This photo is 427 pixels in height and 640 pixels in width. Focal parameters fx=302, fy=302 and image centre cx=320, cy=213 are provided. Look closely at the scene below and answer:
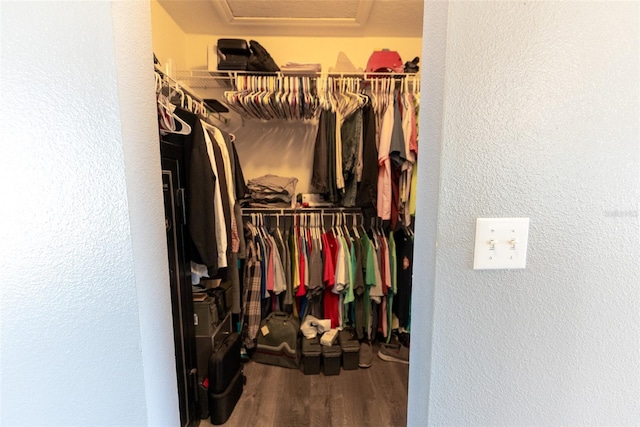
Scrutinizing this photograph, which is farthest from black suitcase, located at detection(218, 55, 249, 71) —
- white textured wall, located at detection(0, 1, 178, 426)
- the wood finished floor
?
the wood finished floor

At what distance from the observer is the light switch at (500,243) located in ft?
1.96

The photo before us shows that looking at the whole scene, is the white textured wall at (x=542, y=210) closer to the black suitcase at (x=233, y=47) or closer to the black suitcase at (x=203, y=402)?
the black suitcase at (x=203, y=402)

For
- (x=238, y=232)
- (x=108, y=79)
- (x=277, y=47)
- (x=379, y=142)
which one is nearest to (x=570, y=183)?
(x=108, y=79)

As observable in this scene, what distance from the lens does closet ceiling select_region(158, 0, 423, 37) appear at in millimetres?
2047

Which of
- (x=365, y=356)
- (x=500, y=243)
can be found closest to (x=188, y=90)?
(x=500, y=243)

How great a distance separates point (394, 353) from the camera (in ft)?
7.23

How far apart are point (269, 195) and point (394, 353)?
58.9 inches

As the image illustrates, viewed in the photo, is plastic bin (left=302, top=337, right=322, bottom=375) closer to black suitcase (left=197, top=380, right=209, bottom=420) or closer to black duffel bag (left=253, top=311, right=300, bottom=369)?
black duffel bag (left=253, top=311, right=300, bottom=369)

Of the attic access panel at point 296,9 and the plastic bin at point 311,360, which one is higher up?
the attic access panel at point 296,9

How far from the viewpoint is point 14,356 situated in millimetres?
674

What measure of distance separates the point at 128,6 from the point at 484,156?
0.79 metres

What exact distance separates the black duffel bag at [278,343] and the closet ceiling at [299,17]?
2186mm

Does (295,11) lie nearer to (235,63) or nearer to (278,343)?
(235,63)

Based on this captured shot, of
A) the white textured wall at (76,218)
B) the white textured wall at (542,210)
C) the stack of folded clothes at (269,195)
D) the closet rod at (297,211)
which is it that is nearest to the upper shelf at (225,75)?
the stack of folded clothes at (269,195)
